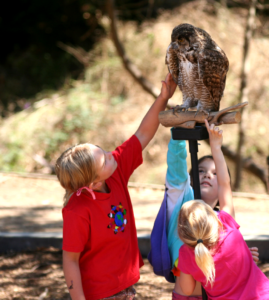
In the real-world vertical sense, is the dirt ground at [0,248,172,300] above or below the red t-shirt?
below

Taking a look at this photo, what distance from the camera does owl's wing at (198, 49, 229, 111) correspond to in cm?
167

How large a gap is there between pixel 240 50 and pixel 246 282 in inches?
266

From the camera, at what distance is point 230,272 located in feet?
4.67

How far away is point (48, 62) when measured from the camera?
386 inches

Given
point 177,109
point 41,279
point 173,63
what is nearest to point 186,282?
point 177,109

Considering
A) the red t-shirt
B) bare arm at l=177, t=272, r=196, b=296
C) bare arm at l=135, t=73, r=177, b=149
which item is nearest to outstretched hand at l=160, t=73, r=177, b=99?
bare arm at l=135, t=73, r=177, b=149

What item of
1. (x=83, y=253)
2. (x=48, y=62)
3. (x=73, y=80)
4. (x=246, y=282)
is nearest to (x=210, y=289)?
(x=246, y=282)

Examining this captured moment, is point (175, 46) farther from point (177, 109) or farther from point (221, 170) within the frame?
point (221, 170)

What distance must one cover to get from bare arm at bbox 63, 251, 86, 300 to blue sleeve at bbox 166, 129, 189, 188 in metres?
0.57

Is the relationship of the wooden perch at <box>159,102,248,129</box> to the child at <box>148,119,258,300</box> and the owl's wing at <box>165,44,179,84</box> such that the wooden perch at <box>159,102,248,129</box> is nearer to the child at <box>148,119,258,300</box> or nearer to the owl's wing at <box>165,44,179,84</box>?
the child at <box>148,119,258,300</box>

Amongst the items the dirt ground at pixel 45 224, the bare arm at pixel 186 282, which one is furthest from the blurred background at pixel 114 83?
the bare arm at pixel 186 282

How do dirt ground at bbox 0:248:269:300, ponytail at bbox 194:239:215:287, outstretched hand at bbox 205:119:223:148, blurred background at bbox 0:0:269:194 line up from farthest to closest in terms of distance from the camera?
1. blurred background at bbox 0:0:269:194
2. dirt ground at bbox 0:248:269:300
3. outstretched hand at bbox 205:119:223:148
4. ponytail at bbox 194:239:215:287

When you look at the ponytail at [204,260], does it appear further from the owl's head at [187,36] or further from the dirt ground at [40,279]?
the dirt ground at [40,279]

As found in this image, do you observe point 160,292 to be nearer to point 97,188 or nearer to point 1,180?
point 97,188
